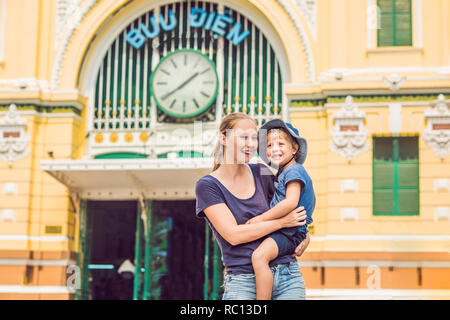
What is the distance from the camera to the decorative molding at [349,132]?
16.3 meters

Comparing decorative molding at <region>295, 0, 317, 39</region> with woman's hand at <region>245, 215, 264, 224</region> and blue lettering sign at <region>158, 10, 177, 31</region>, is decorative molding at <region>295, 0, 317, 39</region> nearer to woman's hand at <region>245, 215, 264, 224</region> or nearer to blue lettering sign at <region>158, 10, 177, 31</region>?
blue lettering sign at <region>158, 10, 177, 31</region>

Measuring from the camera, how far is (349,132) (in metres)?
16.4

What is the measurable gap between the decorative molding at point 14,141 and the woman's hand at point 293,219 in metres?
14.3

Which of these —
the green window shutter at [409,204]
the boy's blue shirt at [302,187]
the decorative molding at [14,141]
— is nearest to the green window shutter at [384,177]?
the green window shutter at [409,204]

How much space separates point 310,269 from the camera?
1623cm

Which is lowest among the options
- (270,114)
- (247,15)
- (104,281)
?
(104,281)

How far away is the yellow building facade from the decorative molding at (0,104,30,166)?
0.03m

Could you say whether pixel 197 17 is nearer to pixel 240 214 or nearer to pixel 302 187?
pixel 302 187

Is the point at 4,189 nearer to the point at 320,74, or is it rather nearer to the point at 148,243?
the point at 148,243

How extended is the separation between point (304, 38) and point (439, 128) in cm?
380

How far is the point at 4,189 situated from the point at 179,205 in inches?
167

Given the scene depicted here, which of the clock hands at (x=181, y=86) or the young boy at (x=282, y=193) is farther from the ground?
the clock hands at (x=181, y=86)

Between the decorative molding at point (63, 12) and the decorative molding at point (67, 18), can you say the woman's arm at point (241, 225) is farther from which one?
the decorative molding at point (63, 12)
